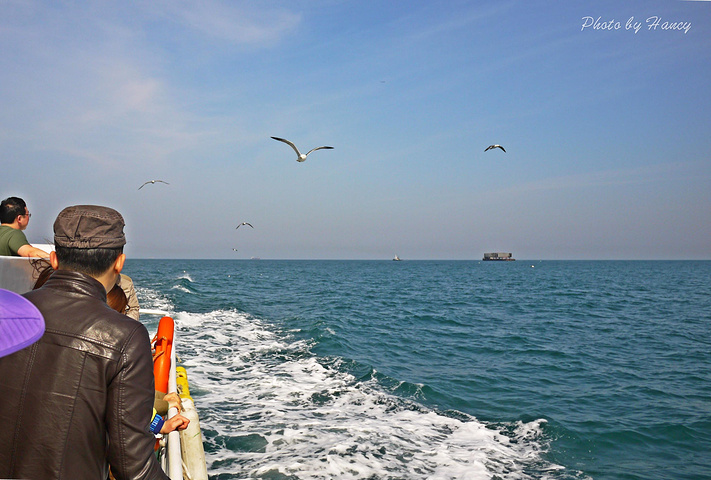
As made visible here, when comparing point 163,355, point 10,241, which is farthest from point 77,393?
point 10,241

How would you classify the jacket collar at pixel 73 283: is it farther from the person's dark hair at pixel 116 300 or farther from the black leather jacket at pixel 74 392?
the person's dark hair at pixel 116 300

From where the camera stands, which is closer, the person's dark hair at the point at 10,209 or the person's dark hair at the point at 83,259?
the person's dark hair at the point at 83,259

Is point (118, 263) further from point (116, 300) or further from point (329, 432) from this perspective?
point (329, 432)

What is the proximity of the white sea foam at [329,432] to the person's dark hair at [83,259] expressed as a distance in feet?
17.0

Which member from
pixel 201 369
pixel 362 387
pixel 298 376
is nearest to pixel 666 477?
pixel 362 387

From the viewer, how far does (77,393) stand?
5.16 feet

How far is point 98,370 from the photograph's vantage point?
158cm

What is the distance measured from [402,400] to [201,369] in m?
4.85

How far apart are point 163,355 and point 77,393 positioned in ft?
8.40

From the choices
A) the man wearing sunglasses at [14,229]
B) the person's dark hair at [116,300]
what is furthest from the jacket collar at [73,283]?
the man wearing sunglasses at [14,229]

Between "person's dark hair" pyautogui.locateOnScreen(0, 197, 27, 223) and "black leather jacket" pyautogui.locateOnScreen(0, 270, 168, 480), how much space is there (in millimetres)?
3473

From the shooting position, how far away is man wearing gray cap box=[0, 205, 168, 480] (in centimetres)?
156

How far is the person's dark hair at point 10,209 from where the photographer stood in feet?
14.3

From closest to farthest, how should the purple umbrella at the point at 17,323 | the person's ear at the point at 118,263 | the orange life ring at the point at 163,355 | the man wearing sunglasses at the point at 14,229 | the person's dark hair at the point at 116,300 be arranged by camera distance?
1. the purple umbrella at the point at 17,323
2. the person's ear at the point at 118,263
3. the person's dark hair at the point at 116,300
4. the orange life ring at the point at 163,355
5. the man wearing sunglasses at the point at 14,229
